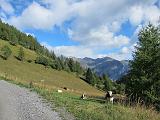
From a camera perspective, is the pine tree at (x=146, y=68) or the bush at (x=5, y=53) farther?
the bush at (x=5, y=53)

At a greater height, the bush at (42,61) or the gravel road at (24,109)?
the bush at (42,61)

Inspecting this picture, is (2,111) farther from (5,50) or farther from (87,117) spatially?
(5,50)

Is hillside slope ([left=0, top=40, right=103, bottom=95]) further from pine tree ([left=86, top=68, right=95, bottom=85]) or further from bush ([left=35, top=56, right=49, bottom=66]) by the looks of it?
pine tree ([left=86, top=68, right=95, bottom=85])

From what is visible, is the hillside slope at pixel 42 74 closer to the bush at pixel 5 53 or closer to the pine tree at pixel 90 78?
the bush at pixel 5 53

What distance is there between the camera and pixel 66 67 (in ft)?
631

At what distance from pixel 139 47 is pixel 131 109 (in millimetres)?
21259

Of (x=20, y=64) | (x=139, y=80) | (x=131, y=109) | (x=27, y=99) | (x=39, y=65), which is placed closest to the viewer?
(x=131, y=109)

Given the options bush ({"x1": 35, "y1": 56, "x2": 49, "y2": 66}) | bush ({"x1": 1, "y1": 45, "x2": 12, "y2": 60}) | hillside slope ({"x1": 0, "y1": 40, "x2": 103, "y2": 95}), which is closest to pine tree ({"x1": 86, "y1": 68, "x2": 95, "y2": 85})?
hillside slope ({"x1": 0, "y1": 40, "x2": 103, "y2": 95})

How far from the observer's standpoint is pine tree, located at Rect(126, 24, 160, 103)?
34.1 metres

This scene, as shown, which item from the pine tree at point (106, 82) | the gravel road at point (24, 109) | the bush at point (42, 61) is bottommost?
the gravel road at point (24, 109)

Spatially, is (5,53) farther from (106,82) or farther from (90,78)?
(106,82)

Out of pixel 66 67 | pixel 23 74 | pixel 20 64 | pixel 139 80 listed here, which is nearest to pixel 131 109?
pixel 139 80

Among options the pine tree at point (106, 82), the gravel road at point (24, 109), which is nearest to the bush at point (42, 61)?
the pine tree at point (106, 82)

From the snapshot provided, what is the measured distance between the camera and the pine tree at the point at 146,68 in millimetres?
34062
